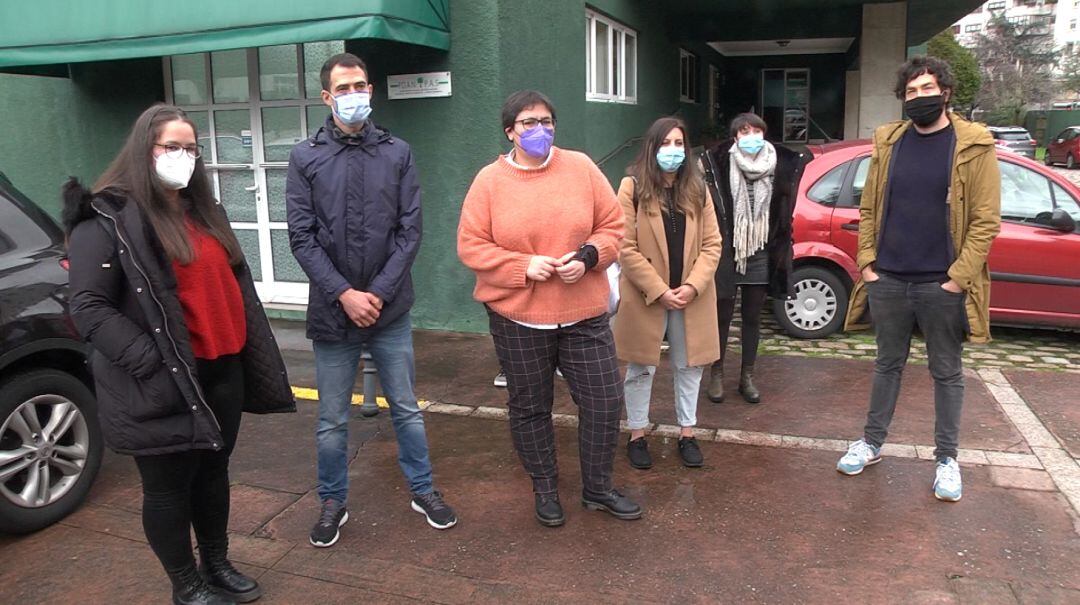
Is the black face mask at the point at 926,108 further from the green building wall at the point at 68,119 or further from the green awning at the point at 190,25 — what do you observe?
the green building wall at the point at 68,119

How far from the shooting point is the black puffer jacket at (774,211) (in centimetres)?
499

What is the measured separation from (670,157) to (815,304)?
3457 mm

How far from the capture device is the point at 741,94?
67.2 feet

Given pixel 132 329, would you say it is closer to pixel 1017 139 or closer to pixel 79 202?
pixel 79 202

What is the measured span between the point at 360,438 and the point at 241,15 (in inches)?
134

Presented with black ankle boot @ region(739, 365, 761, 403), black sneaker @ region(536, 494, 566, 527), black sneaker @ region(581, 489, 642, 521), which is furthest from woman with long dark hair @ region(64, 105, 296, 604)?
black ankle boot @ region(739, 365, 761, 403)

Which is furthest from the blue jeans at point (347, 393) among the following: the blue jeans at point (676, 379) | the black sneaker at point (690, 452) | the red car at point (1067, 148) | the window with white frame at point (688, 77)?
the red car at point (1067, 148)

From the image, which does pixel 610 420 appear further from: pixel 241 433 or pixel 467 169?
pixel 467 169

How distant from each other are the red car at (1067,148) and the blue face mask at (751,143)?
27.6 metres

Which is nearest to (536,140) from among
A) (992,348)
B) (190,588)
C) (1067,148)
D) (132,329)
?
(132,329)

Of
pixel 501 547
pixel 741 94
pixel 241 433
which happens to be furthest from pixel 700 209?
pixel 741 94

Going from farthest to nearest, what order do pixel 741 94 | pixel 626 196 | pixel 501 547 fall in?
pixel 741 94 < pixel 626 196 < pixel 501 547

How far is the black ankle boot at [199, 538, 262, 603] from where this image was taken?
3205 mm

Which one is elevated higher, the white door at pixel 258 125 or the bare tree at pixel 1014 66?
the bare tree at pixel 1014 66
